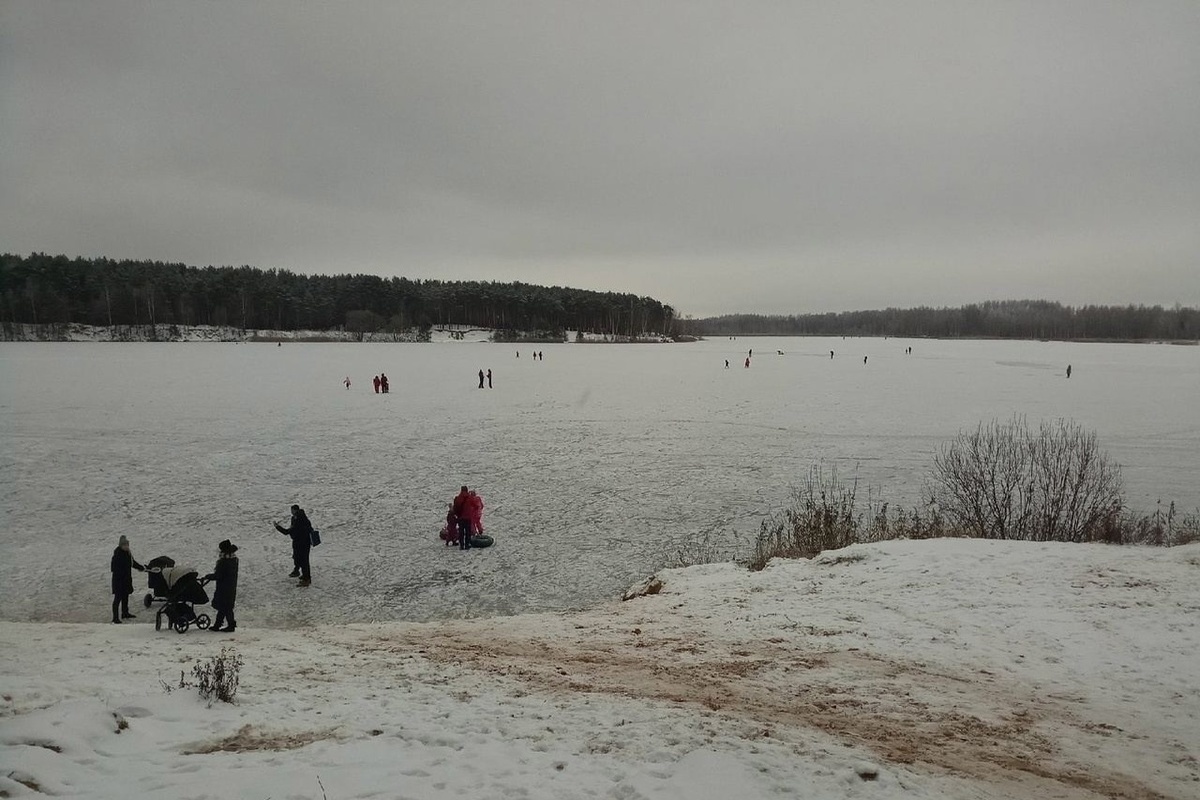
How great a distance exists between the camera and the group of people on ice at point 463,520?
12.1 metres

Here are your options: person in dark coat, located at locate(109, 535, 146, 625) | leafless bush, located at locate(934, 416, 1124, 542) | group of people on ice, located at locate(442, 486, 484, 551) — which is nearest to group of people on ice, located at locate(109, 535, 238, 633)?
person in dark coat, located at locate(109, 535, 146, 625)

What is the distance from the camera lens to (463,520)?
12062mm

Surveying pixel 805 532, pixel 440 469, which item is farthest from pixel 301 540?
pixel 805 532

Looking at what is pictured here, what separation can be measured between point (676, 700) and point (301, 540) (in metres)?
7.11

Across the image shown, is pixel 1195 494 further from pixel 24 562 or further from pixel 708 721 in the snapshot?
pixel 24 562

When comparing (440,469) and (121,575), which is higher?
(121,575)

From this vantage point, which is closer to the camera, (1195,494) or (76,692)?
(76,692)

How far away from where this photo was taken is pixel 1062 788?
4352 millimetres

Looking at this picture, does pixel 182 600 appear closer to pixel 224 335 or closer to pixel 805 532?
pixel 805 532

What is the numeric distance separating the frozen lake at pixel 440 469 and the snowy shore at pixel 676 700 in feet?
7.68

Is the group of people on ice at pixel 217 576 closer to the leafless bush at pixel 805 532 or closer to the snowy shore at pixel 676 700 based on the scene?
the snowy shore at pixel 676 700

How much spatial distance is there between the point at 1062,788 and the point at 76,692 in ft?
25.3

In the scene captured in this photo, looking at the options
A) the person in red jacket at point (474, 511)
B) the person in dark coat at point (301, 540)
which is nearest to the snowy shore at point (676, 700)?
the person in dark coat at point (301, 540)

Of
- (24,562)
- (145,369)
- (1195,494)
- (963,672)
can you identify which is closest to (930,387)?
(1195,494)
